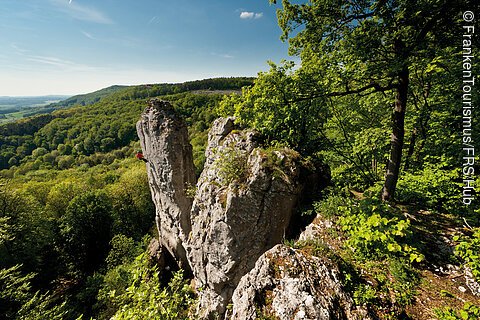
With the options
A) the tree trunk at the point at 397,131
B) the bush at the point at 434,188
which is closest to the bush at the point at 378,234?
the tree trunk at the point at 397,131

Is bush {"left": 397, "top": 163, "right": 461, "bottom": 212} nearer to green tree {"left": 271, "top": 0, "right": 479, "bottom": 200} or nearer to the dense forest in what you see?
the dense forest

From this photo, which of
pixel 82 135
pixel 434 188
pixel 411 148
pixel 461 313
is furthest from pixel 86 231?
pixel 82 135

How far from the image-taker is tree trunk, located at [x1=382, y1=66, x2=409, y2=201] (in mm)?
5975

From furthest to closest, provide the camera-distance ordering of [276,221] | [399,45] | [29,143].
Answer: [29,143] → [276,221] → [399,45]

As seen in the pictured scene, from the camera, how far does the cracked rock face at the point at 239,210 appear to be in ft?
25.9

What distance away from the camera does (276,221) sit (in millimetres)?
7973

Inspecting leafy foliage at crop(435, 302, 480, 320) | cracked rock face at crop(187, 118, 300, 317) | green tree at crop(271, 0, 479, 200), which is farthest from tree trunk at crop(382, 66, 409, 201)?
leafy foliage at crop(435, 302, 480, 320)

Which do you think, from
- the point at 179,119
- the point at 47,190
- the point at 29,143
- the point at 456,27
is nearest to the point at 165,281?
the point at 179,119

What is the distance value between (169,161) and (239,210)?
28.0 feet

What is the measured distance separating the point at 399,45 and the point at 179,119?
498 inches

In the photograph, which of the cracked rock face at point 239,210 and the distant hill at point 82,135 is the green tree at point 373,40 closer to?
the cracked rock face at point 239,210

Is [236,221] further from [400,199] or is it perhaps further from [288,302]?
[400,199]

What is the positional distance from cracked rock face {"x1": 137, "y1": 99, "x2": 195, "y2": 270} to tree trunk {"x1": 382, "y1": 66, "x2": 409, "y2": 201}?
1228 cm

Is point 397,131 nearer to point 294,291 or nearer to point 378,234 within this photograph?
point 378,234
